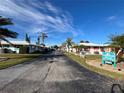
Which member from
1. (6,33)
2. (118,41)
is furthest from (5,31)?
(118,41)

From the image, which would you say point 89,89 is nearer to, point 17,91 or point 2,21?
point 17,91

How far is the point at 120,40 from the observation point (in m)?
24.3

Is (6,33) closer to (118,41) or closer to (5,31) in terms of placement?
(5,31)

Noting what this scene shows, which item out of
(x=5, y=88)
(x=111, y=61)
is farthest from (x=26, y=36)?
(x=5, y=88)

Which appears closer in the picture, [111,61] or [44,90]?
[44,90]

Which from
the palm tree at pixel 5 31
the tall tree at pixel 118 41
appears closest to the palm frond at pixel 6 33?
the palm tree at pixel 5 31

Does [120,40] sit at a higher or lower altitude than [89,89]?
higher

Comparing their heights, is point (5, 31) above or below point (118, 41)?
above

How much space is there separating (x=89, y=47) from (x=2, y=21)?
42.8 metres

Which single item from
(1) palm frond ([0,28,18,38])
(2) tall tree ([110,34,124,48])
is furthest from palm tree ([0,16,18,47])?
(2) tall tree ([110,34,124,48])

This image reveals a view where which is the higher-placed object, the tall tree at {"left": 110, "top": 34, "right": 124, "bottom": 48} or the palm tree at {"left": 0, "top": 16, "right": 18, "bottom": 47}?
the palm tree at {"left": 0, "top": 16, "right": 18, "bottom": 47}

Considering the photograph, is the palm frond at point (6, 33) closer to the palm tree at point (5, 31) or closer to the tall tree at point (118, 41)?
the palm tree at point (5, 31)

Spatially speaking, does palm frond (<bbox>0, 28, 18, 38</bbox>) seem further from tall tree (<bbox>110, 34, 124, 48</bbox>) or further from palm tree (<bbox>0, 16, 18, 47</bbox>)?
tall tree (<bbox>110, 34, 124, 48</bbox>)

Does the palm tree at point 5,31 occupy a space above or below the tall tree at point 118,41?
above
